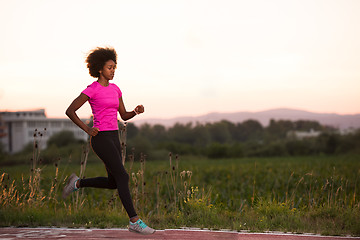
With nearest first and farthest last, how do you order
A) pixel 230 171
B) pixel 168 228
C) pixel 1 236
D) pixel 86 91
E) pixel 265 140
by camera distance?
pixel 86 91 < pixel 1 236 < pixel 168 228 < pixel 230 171 < pixel 265 140

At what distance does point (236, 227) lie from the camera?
20.6 feet

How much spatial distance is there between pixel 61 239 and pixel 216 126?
8917cm

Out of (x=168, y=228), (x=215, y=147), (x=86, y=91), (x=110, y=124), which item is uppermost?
(x=86, y=91)

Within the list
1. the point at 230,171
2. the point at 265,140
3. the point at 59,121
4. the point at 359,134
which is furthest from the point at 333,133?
the point at 59,121

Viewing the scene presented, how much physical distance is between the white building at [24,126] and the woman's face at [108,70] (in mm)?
120401

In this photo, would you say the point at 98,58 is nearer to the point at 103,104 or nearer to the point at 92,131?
the point at 103,104

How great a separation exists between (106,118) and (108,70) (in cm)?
64

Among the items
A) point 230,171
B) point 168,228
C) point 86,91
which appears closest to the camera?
point 86,91

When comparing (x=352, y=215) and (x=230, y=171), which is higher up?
(x=352, y=215)

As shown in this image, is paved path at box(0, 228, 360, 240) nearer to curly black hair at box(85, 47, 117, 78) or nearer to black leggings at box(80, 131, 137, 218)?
black leggings at box(80, 131, 137, 218)

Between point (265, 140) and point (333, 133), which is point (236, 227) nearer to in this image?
point (333, 133)

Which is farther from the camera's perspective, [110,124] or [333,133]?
[333,133]

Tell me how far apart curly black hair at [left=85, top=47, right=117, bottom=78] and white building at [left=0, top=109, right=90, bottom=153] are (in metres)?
120

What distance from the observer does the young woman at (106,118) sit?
5.43 meters
